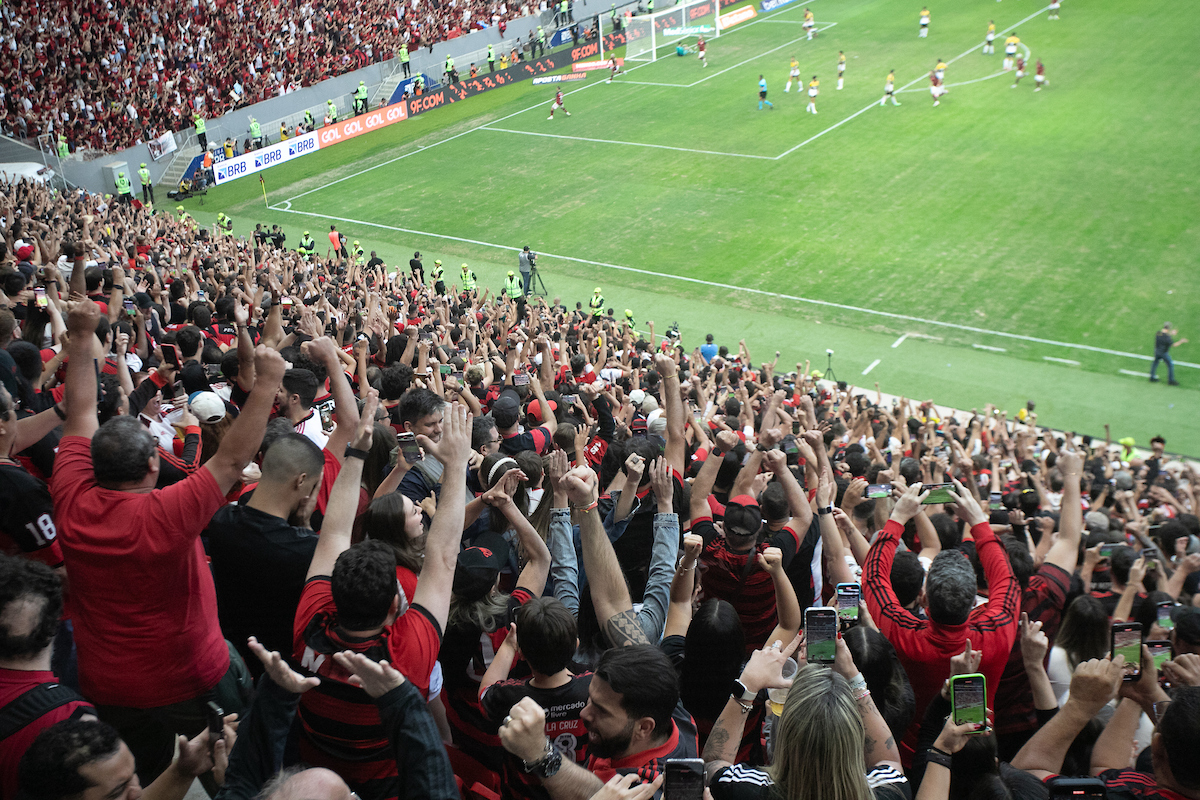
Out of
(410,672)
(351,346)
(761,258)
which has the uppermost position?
(410,672)

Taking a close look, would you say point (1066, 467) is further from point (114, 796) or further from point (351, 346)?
point (351, 346)

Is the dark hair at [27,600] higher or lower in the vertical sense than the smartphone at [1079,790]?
higher

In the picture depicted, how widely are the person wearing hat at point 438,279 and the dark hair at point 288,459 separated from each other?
18.0m

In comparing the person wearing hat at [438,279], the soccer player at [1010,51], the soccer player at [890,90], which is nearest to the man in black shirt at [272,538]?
the person wearing hat at [438,279]

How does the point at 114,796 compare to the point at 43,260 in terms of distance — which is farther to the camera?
the point at 43,260

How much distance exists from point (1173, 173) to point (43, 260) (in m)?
29.6

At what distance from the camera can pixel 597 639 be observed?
4613 mm

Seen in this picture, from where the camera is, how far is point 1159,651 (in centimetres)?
410

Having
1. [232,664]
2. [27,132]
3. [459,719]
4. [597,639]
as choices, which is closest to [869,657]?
[597,639]

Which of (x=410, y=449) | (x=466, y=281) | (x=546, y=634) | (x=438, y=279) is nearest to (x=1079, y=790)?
(x=546, y=634)

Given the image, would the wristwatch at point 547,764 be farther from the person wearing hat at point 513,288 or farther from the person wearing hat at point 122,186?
the person wearing hat at point 122,186

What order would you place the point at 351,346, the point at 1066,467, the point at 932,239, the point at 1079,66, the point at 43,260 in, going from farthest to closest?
1. the point at 1079,66
2. the point at 932,239
3. the point at 43,260
4. the point at 351,346
5. the point at 1066,467

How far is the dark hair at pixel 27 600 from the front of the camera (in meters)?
3.38

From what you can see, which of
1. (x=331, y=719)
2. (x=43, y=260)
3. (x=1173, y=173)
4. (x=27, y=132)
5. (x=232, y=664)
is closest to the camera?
(x=331, y=719)
